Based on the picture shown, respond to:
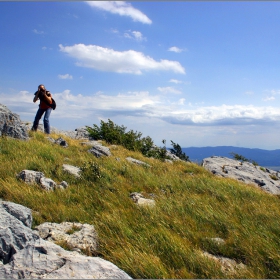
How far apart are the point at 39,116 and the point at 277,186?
50.0 ft

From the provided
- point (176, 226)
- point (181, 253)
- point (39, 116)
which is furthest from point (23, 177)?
point (39, 116)

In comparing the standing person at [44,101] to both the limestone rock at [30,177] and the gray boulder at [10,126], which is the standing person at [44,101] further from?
the limestone rock at [30,177]

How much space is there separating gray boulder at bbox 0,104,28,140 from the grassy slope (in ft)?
11.3

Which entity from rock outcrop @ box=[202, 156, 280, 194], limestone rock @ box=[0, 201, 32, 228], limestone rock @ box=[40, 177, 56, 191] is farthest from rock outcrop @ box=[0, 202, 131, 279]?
rock outcrop @ box=[202, 156, 280, 194]

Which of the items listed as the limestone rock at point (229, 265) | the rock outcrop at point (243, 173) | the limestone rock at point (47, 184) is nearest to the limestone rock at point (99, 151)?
the limestone rock at point (47, 184)

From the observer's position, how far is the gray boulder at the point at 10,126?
12078mm

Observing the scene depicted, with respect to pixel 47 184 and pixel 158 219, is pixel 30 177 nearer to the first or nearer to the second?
pixel 47 184

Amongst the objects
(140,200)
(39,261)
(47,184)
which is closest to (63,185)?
(47,184)

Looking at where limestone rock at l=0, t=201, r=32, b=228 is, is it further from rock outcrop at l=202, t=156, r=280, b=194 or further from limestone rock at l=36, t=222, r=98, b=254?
rock outcrop at l=202, t=156, r=280, b=194

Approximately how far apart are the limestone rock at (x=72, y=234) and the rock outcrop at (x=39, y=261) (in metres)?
0.79

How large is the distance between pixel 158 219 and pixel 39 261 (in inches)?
107

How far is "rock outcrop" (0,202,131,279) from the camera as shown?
2.78 m

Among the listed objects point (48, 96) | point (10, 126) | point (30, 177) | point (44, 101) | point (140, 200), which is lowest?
point (140, 200)

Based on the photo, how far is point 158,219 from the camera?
5.16 metres
